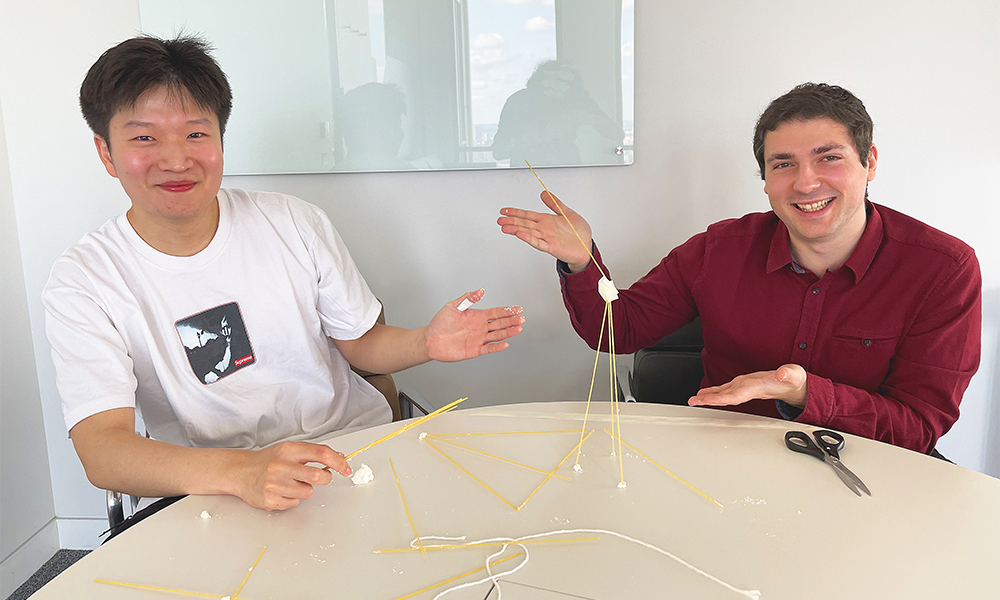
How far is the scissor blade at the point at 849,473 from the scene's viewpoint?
3.87 feet

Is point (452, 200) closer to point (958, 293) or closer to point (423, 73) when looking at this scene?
point (423, 73)

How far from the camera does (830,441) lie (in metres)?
1.34

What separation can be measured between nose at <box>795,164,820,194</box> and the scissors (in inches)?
22.5

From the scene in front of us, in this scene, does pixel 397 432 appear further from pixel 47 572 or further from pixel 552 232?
pixel 47 572

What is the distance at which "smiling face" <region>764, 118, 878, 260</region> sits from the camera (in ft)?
5.32

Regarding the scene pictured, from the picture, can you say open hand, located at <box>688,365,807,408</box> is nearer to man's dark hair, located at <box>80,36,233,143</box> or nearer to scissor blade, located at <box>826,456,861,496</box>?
scissor blade, located at <box>826,456,861,496</box>

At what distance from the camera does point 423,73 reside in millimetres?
2330

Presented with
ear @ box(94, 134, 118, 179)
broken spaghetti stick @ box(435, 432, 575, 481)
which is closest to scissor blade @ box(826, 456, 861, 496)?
broken spaghetti stick @ box(435, 432, 575, 481)

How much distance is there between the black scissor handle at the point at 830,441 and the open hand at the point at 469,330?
68 cm

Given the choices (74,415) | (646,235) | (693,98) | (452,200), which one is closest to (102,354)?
(74,415)

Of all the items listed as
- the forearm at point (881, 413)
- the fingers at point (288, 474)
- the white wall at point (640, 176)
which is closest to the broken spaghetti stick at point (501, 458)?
the fingers at point (288, 474)

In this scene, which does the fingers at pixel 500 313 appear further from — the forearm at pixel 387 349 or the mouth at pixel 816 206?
the mouth at pixel 816 206

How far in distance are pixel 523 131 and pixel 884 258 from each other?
46.7 inches

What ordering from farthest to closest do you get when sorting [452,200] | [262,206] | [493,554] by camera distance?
[452,200] < [262,206] < [493,554]
